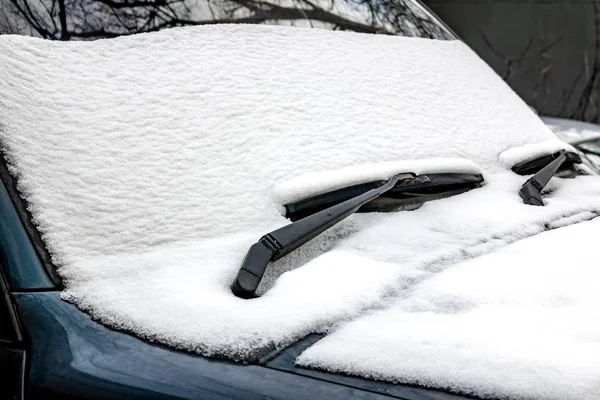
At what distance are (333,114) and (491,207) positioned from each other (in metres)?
0.45

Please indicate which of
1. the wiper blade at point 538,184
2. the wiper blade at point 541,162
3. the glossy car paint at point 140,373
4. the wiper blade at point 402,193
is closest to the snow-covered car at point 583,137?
the wiper blade at point 541,162

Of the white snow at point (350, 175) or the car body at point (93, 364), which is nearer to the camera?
the car body at point (93, 364)

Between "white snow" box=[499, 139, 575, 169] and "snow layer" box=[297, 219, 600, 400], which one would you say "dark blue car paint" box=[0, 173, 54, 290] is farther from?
"white snow" box=[499, 139, 575, 169]

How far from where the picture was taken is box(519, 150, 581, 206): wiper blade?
6.51ft

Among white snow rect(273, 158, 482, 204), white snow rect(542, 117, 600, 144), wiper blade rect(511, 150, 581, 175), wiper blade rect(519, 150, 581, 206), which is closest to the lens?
white snow rect(273, 158, 482, 204)

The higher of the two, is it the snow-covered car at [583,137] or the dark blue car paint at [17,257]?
the dark blue car paint at [17,257]

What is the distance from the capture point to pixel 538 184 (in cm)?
206

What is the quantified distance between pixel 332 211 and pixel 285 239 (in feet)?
0.55

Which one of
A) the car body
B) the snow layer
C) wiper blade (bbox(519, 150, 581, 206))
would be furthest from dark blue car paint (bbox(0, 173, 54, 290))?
wiper blade (bbox(519, 150, 581, 206))

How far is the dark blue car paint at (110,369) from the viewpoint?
3.62 feet

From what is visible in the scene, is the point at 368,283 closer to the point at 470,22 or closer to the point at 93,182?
the point at 93,182

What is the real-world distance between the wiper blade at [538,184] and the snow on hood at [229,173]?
3 cm

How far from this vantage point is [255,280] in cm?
140

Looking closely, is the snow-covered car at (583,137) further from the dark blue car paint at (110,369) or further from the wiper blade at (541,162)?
the dark blue car paint at (110,369)
